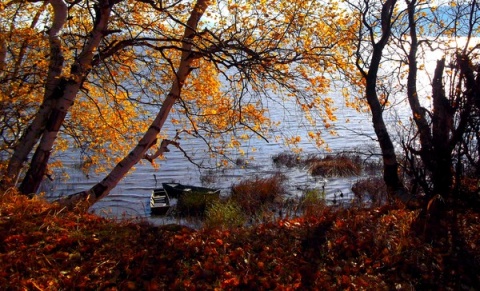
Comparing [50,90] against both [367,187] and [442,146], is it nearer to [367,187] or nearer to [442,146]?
[442,146]

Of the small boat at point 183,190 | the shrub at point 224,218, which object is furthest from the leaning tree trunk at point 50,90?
the small boat at point 183,190

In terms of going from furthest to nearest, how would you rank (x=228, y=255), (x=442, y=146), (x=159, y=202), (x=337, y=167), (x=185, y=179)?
(x=337, y=167) < (x=185, y=179) < (x=159, y=202) < (x=442, y=146) < (x=228, y=255)

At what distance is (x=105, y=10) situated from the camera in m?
6.47

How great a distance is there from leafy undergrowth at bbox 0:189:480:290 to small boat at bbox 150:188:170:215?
8865 mm

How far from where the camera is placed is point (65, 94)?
686 centimetres

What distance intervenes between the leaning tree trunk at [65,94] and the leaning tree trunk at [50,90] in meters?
0.14

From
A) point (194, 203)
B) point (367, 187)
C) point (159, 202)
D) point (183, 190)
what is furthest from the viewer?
point (367, 187)

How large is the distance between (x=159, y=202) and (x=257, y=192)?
348cm

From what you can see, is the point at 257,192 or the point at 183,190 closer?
the point at 183,190

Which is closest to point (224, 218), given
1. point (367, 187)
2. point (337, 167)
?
point (367, 187)

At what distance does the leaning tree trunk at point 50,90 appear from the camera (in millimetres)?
6453

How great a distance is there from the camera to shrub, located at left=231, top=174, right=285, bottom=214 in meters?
14.6

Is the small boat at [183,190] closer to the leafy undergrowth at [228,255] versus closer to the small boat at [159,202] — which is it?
the small boat at [159,202]

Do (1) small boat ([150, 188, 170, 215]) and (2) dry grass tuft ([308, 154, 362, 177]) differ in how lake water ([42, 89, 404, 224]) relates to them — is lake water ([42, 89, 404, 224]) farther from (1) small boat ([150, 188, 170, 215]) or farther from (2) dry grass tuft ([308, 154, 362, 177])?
(2) dry grass tuft ([308, 154, 362, 177])
